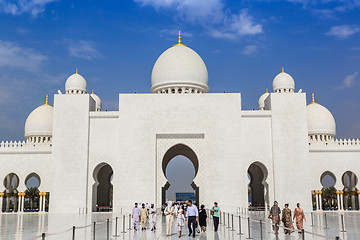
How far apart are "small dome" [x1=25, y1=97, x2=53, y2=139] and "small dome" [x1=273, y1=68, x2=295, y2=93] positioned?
15.3 meters

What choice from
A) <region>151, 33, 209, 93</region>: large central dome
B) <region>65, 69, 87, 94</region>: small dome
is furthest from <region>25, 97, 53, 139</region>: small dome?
<region>151, 33, 209, 93</region>: large central dome

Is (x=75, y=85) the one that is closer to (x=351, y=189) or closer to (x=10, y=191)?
(x=10, y=191)

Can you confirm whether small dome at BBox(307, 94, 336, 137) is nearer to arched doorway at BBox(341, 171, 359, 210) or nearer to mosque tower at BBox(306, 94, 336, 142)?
mosque tower at BBox(306, 94, 336, 142)

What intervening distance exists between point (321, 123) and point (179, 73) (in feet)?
32.8

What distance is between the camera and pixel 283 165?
64.5ft

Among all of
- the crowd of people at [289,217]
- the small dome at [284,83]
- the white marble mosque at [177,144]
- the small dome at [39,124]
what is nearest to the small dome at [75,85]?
the small dome at [39,124]

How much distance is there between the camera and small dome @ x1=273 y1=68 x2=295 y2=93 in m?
26.0

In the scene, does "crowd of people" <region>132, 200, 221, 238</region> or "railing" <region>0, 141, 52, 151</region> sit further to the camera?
"railing" <region>0, 141, 52, 151</region>

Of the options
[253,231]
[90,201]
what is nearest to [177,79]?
[90,201]

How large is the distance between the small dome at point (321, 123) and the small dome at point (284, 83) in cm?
211

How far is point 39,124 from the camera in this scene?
25141 millimetres

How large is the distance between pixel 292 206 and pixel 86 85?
50.8 ft


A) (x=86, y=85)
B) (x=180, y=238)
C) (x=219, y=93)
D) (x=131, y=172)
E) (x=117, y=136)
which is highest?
(x=86, y=85)

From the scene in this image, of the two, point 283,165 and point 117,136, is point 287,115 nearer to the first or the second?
point 283,165
